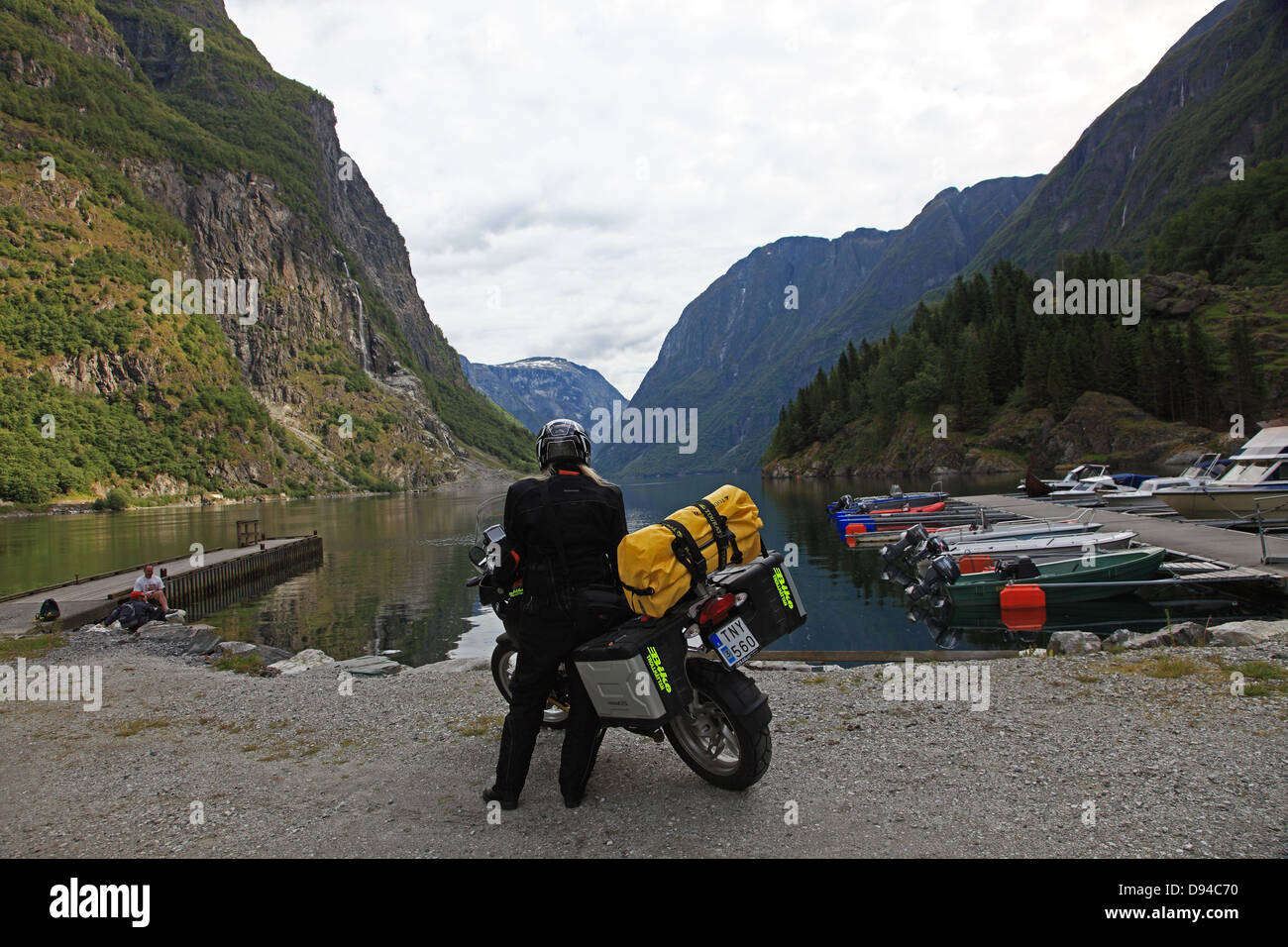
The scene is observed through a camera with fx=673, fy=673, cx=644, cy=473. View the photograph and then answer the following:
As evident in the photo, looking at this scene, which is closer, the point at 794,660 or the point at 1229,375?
the point at 794,660

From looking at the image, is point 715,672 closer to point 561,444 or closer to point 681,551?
point 681,551

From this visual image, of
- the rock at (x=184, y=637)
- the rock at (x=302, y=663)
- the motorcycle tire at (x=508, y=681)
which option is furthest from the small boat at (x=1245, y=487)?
the rock at (x=184, y=637)

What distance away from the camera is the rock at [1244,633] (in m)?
11.4

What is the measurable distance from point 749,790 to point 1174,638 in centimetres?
1063

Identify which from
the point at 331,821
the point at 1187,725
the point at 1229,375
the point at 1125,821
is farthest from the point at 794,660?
the point at 1229,375

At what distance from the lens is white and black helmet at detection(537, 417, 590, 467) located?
19.0 ft

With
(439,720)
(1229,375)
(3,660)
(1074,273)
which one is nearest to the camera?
(439,720)

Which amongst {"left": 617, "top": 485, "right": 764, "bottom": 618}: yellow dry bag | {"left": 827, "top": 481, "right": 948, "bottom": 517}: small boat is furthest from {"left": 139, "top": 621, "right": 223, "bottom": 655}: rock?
{"left": 827, "top": 481, "right": 948, "bottom": 517}: small boat

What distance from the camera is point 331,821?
18.2 feet

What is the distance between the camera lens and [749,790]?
230 inches

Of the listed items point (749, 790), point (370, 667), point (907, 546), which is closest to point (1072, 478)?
point (907, 546)

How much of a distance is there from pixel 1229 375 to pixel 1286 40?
645ft

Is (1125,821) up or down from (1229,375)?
down
